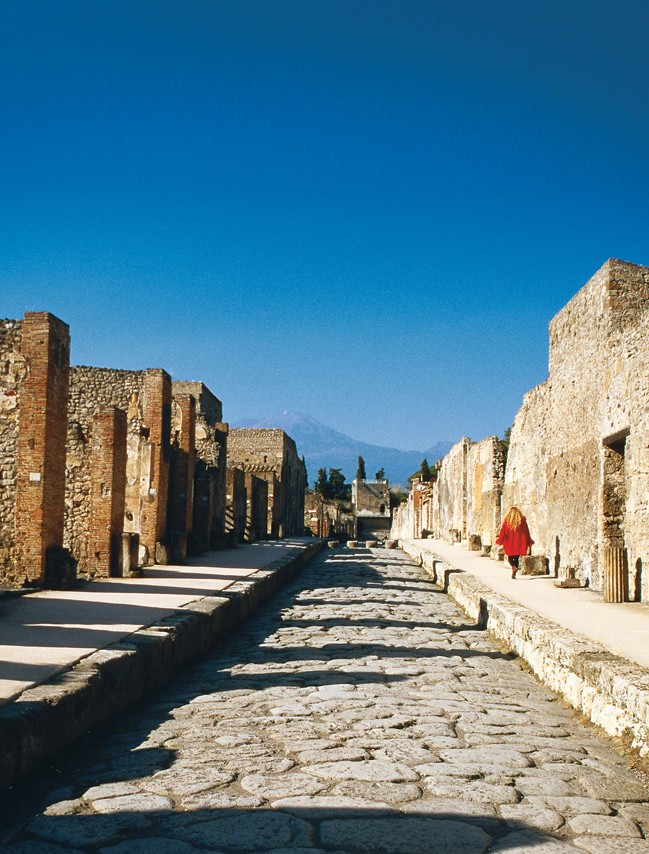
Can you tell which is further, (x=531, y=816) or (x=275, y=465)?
(x=275, y=465)

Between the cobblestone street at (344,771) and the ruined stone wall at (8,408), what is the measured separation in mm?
5444

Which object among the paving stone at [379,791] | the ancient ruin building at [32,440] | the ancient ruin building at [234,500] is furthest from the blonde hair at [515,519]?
the paving stone at [379,791]

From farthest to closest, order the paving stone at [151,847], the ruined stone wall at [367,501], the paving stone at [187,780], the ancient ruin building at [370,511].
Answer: the ruined stone wall at [367,501] → the ancient ruin building at [370,511] → the paving stone at [187,780] → the paving stone at [151,847]

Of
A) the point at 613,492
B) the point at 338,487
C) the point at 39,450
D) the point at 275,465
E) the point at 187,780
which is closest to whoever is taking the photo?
the point at 187,780

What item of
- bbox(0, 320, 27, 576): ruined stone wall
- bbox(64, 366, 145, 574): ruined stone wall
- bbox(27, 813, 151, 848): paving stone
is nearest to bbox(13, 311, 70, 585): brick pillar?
bbox(0, 320, 27, 576): ruined stone wall

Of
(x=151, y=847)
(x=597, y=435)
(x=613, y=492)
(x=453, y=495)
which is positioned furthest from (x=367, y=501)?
(x=151, y=847)

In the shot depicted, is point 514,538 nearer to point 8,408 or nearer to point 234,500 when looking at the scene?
point 8,408

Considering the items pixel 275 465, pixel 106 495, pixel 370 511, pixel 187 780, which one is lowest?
pixel 370 511

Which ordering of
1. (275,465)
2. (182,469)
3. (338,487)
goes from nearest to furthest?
(182,469), (275,465), (338,487)

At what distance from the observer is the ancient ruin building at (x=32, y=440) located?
9766 mm

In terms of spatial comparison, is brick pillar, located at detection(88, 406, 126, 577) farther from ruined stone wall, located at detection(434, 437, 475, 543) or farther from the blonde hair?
ruined stone wall, located at detection(434, 437, 475, 543)

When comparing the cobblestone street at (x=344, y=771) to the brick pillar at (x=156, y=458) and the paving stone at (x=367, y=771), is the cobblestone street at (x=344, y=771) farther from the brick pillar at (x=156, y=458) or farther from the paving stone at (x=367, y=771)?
the brick pillar at (x=156, y=458)

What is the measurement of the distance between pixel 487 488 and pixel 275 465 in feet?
59.2

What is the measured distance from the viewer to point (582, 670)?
17.3 ft
